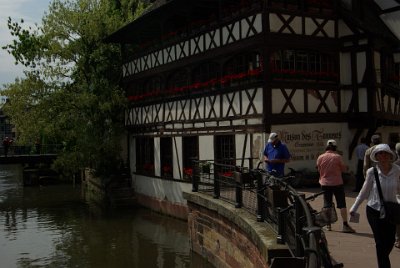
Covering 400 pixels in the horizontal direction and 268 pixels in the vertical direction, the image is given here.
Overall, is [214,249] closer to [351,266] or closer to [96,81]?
[351,266]

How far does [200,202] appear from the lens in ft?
45.2

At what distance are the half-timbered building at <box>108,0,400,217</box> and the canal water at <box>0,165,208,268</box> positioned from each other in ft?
8.34

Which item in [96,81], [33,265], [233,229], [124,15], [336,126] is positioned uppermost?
[124,15]

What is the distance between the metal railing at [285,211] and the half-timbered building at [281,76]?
3831 mm

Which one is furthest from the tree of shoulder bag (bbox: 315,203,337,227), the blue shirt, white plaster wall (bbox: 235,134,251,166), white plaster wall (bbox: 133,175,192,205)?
shoulder bag (bbox: 315,203,337,227)

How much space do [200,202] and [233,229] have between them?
263 centimetres

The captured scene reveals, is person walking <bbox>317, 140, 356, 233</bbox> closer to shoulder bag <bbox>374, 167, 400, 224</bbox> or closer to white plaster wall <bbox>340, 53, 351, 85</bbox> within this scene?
shoulder bag <bbox>374, 167, 400, 224</bbox>

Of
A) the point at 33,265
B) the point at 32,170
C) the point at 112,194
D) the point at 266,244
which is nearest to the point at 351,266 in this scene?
the point at 266,244

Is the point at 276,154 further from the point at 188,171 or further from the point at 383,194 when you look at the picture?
the point at 188,171

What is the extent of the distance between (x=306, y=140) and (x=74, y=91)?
562 inches

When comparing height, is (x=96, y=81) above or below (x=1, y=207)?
above

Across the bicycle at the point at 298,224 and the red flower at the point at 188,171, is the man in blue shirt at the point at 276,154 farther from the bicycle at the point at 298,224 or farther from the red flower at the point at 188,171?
the red flower at the point at 188,171

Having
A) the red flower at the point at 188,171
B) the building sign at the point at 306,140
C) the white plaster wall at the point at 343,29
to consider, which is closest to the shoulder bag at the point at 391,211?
the building sign at the point at 306,140

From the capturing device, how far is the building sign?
1688cm
